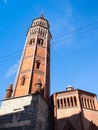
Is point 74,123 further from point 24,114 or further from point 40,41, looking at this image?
point 40,41

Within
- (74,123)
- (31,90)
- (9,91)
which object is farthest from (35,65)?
(74,123)

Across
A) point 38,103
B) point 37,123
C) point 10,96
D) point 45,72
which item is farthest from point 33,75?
point 37,123

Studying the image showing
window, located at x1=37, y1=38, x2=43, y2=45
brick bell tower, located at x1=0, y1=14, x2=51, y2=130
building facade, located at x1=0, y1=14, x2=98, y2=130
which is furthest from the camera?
window, located at x1=37, y1=38, x2=43, y2=45

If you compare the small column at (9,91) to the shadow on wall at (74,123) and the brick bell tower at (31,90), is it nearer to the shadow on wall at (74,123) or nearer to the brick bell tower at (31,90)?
the brick bell tower at (31,90)

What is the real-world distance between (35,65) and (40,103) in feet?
18.1

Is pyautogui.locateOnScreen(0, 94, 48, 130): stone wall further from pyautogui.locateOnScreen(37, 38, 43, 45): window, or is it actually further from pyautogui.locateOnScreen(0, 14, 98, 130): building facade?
pyautogui.locateOnScreen(37, 38, 43, 45): window

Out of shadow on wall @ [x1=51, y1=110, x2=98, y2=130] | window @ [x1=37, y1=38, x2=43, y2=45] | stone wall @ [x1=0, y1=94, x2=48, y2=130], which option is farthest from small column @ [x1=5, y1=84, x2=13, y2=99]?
window @ [x1=37, y1=38, x2=43, y2=45]

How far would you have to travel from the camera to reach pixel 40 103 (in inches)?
555

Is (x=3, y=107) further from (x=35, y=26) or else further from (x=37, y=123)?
(x=35, y=26)

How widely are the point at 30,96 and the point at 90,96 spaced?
22.0ft

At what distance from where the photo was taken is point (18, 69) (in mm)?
18734

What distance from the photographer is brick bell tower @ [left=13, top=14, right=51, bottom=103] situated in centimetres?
1640

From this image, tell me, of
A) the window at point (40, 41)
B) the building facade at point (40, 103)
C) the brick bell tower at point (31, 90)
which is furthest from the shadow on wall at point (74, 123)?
the window at point (40, 41)

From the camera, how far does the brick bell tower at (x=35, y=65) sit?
16.4m
